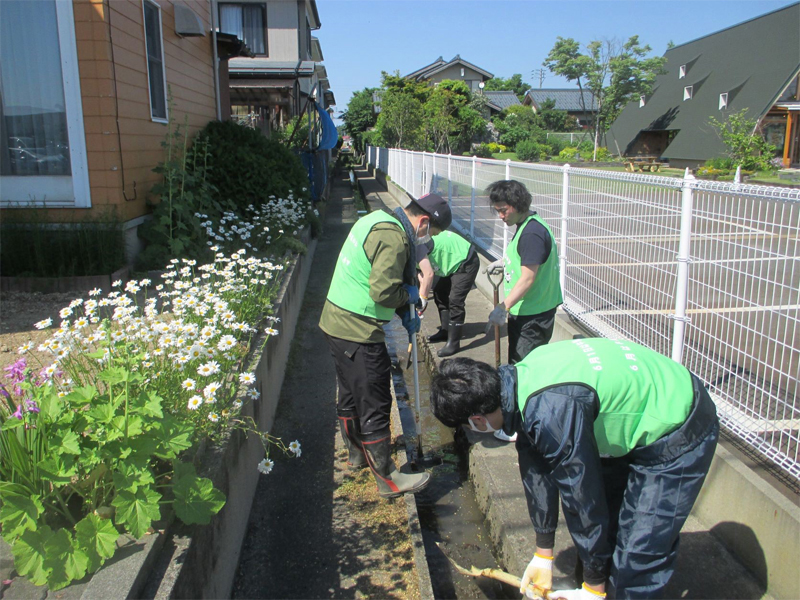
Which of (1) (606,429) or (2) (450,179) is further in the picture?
(2) (450,179)

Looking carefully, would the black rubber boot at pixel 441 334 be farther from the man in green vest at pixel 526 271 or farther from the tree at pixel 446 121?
the tree at pixel 446 121

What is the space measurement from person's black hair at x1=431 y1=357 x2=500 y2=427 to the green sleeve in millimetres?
1243

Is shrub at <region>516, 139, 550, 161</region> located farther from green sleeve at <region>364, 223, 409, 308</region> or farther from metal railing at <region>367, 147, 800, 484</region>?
green sleeve at <region>364, 223, 409, 308</region>

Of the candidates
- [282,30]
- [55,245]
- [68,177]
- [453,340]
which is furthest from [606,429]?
[282,30]

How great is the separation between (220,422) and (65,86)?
4.91 m

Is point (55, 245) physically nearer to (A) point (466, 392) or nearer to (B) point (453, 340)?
(B) point (453, 340)

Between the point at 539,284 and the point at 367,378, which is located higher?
the point at 539,284

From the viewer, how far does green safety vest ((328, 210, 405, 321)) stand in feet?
11.9

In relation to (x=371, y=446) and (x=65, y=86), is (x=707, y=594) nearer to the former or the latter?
(x=371, y=446)

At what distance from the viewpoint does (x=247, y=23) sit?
907 inches

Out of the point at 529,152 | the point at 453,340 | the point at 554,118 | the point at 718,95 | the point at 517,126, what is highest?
the point at 554,118

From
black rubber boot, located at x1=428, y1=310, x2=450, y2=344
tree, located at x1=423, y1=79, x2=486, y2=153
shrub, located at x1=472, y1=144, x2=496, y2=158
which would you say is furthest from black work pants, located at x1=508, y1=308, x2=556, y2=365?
shrub, located at x1=472, y1=144, x2=496, y2=158

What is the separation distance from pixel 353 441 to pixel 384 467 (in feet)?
1.23

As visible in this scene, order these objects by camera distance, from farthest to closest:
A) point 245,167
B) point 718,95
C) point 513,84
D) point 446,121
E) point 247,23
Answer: point 513,84
point 718,95
point 446,121
point 247,23
point 245,167
